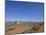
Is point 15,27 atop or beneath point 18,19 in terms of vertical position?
beneath

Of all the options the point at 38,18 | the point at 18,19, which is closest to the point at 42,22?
the point at 38,18

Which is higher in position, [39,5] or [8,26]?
[39,5]

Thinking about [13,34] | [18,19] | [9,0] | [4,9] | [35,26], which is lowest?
[13,34]

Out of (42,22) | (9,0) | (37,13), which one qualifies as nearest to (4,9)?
(9,0)
